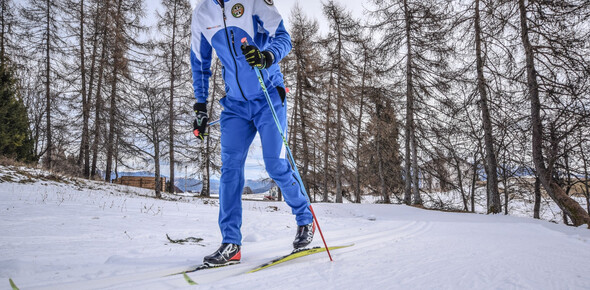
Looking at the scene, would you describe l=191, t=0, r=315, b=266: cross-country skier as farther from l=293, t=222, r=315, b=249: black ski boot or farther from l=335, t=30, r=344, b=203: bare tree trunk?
l=335, t=30, r=344, b=203: bare tree trunk

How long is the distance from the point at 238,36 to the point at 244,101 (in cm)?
53

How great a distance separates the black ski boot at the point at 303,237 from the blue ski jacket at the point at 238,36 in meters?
1.18

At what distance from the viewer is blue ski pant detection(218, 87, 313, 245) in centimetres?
225

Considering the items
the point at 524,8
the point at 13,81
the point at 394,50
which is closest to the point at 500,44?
the point at 524,8

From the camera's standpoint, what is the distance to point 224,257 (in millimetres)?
1953

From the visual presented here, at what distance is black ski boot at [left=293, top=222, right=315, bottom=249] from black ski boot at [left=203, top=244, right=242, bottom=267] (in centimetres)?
46

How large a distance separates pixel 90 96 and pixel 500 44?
17.6 m

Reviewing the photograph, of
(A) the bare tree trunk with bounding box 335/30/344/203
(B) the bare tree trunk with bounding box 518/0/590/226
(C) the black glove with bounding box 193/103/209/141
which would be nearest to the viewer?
(C) the black glove with bounding box 193/103/209/141

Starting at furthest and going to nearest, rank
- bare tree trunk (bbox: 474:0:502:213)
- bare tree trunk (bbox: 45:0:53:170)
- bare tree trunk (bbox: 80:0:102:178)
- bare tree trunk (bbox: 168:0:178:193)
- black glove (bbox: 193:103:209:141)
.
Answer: bare tree trunk (bbox: 45:0:53:170) < bare tree trunk (bbox: 80:0:102:178) < bare tree trunk (bbox: 168:0:178:193) < bare tree trunk (bbox: 474:0:502:213) < black glove (bbox: 193:103:209:141)

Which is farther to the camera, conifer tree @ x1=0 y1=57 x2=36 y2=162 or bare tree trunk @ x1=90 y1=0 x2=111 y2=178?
bare tree trunk @ x1=90 y1=0 x2=111 y2=178

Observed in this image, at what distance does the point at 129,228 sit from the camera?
10.7 ft

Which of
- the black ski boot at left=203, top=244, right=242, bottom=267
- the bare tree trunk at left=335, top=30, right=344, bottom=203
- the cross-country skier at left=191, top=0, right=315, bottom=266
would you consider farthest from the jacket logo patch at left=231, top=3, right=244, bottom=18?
the bare tree trunk at left=335, top=30, right=344, bottom=203

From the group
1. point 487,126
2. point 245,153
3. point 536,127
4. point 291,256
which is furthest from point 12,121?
point 536,127

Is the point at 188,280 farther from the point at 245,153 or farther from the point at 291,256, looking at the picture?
the point at 245,153
